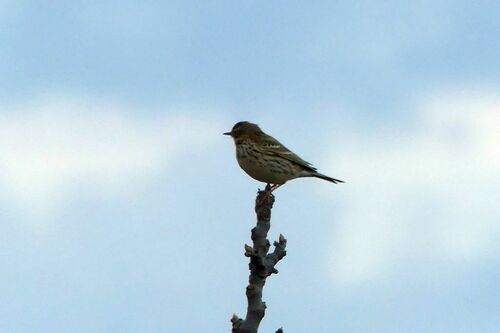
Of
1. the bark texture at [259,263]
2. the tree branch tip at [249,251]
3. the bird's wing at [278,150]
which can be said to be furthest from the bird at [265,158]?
the tree branch tip at [249,251]

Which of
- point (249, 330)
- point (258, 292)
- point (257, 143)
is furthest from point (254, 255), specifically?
point (257, 143)

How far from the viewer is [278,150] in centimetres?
1730

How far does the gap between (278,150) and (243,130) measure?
4.02ft

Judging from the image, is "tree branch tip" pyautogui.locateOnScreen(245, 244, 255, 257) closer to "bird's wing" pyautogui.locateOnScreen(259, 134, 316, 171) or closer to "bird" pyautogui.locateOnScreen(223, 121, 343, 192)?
"bird" pyautogui.locateOnScreen(223, 121, 343, 192)

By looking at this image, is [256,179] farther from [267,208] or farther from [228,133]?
[267,208]

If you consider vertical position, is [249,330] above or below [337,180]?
below

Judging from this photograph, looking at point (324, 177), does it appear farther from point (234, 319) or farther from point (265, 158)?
point (234, 319)

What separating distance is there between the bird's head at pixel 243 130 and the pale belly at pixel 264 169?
1205mm

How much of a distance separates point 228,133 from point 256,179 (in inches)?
100

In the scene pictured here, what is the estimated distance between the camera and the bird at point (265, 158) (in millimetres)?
16266

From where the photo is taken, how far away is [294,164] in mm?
17172

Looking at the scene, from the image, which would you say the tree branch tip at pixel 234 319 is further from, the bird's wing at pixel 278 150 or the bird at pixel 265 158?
the bird's wing at pixel 278 150

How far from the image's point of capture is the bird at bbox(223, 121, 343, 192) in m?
16.3

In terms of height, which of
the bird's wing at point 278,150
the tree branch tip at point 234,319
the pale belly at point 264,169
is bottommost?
the tree branch tip at point 234,319
